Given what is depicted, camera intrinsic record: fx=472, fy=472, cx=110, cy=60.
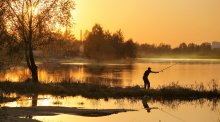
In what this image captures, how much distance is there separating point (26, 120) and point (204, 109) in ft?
43.4

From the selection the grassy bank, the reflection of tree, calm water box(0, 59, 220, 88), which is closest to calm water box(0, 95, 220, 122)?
the reflection of tree

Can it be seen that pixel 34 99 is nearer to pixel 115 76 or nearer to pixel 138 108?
pixel 138 108

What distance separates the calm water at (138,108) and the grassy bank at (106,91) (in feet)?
5.93

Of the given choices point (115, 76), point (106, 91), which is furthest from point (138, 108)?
point (115, 76)

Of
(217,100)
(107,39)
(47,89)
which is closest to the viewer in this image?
(217,100)

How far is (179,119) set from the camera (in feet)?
87.2

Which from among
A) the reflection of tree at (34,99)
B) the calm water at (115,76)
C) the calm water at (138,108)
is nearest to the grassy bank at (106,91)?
the reflection of tree at (34,99)

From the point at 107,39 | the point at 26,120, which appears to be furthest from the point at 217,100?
the point at 107,39

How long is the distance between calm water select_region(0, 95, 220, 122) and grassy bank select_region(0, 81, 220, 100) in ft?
5.93

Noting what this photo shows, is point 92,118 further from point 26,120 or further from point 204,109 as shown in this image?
point 204,109

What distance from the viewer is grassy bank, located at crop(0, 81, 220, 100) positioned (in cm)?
3678

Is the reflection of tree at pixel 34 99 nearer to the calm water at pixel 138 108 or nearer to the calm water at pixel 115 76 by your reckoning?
the calm water at pixel 138 108

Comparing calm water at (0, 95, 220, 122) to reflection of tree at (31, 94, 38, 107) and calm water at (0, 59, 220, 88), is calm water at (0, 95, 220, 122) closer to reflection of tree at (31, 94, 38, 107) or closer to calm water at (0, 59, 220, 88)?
reflection of tree at (31, 94, 38, 107)

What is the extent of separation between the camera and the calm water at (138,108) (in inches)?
1019
